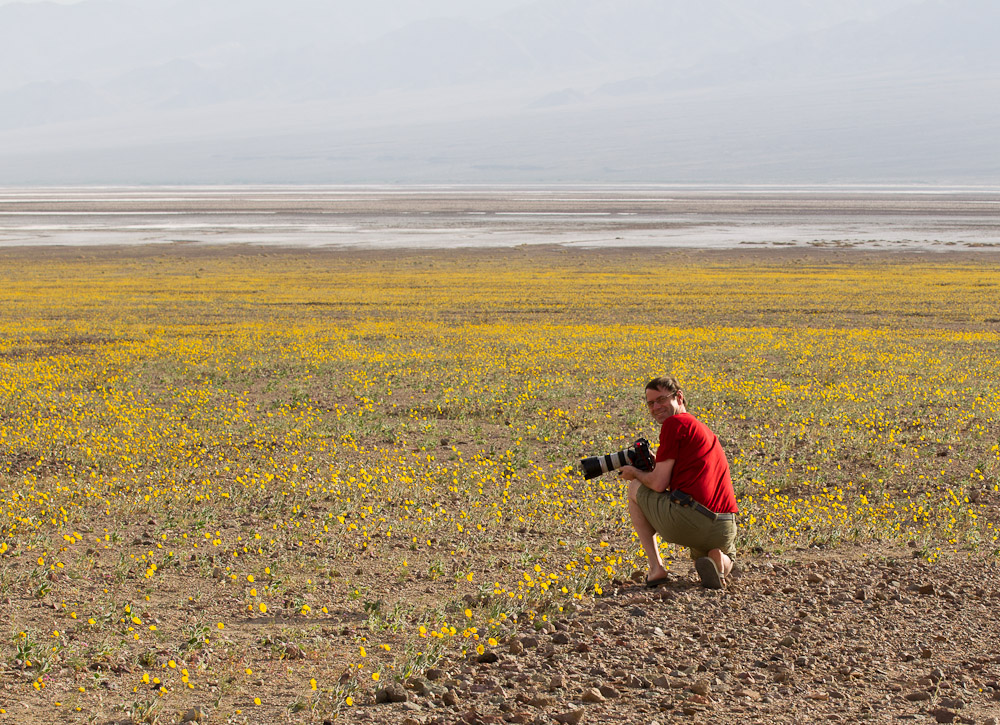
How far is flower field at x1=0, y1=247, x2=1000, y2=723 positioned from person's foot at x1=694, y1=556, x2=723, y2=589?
2.44 ft

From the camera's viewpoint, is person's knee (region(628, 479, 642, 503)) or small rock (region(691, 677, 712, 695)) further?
person's knee (region(628, 479, 642, 503))

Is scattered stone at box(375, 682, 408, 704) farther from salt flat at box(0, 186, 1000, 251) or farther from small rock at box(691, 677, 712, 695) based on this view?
salt flat at box(0, 186, 1000, 251)

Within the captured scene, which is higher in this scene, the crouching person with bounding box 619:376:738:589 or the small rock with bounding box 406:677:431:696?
the crouching person with bounding box 619:376:738:589

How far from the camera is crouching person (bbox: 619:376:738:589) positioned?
7.79 meters

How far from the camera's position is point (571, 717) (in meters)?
5.84

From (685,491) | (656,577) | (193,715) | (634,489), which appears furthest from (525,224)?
(193,715)

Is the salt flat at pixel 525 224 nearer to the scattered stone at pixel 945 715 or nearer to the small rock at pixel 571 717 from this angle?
the scattered stone at pixel 945 715

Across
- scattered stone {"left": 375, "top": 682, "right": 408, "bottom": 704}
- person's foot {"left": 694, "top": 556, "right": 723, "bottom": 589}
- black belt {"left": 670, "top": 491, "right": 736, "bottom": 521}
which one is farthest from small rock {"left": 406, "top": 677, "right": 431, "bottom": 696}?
person's foot {"left": 694, "top": 556, "right": 723, "bottom": 589}

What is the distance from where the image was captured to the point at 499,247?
64.1 metres

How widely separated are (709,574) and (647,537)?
21.9 inches

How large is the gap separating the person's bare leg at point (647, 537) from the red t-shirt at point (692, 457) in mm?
380

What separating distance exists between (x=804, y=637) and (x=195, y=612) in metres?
4.41

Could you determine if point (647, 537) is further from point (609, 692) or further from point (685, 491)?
point (609, 692)

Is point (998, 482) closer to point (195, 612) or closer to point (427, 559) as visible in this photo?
point (427, 559)
